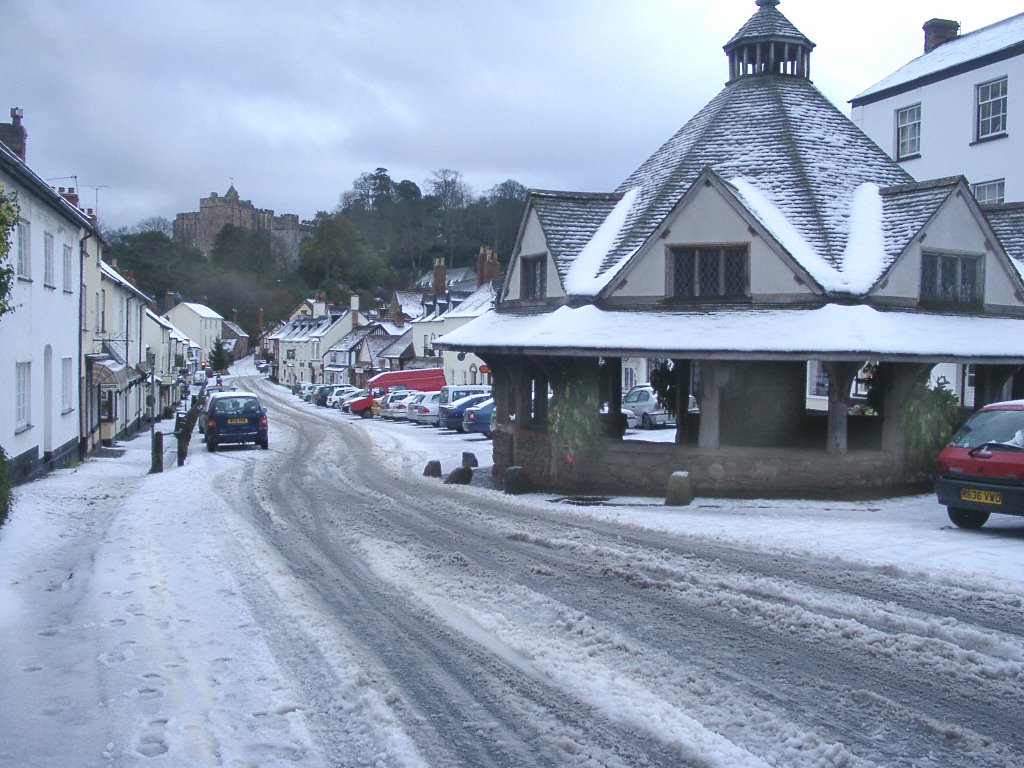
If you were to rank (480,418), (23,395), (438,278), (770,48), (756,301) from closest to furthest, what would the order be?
(756,301) → (23,395) → (770,48) → (480,418) → (438,278)

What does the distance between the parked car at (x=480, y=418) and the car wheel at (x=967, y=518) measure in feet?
75.8

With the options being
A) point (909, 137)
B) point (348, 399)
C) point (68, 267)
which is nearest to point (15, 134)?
point (68, 267)

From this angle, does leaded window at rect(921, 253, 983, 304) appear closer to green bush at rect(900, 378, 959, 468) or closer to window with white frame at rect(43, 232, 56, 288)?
green bush at rect(900, 378, 959, 468)

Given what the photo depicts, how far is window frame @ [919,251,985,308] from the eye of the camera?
639 inches

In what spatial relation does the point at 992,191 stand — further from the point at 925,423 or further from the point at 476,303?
the point at 476,303

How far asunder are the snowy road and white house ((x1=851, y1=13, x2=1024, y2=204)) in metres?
17.6

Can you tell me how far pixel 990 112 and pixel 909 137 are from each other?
3.23m

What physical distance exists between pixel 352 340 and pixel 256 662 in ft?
250

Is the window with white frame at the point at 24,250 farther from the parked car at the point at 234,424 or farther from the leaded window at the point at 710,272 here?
the leaded window at the point at 710,272

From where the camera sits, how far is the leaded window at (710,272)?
→ 53.1 feet

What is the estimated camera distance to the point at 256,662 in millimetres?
6836

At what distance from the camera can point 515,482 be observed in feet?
56.8

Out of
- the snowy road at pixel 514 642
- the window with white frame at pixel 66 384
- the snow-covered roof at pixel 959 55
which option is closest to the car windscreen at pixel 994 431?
the snowy road at pixel 514 642

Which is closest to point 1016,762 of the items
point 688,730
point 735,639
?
point 688,730
